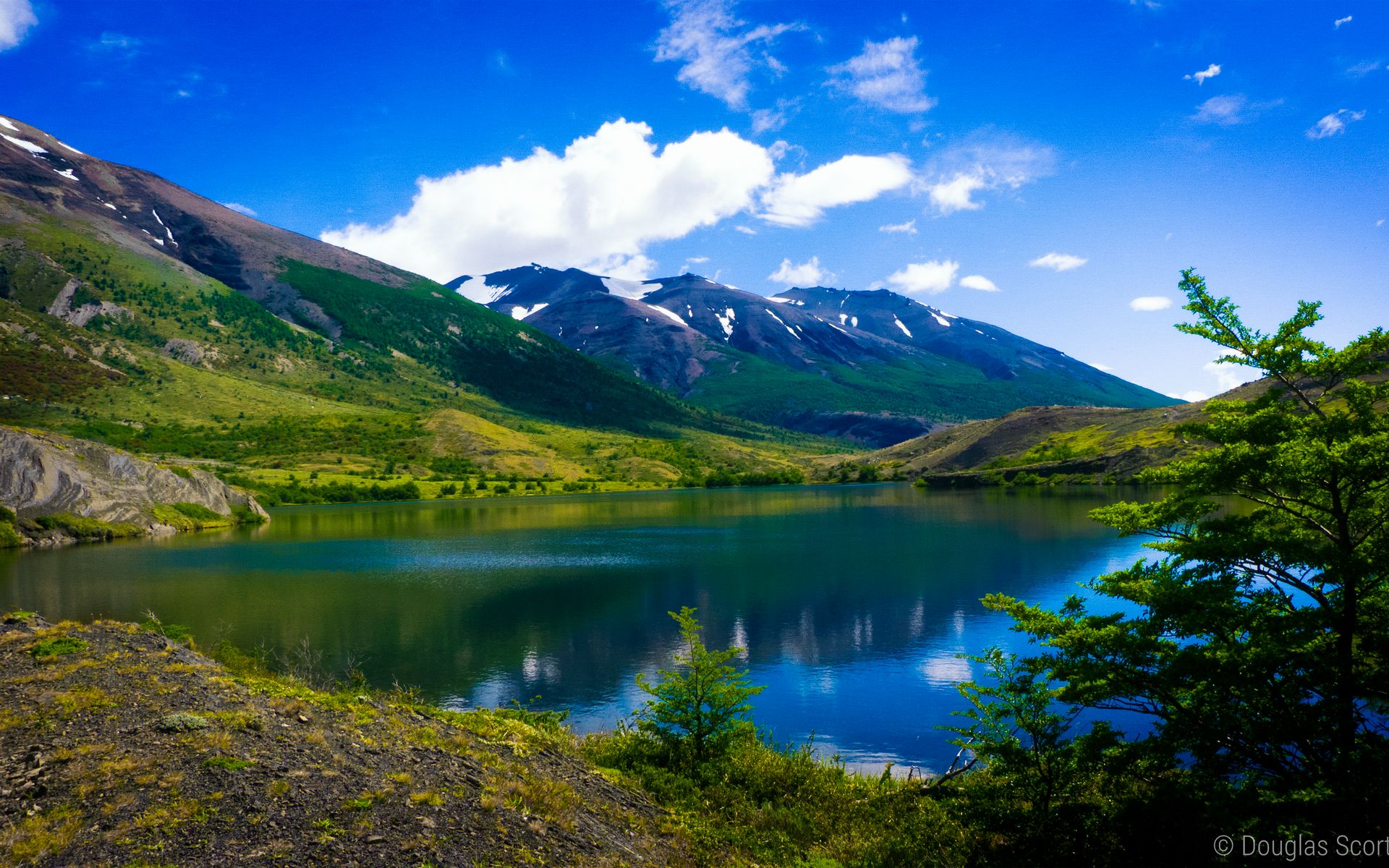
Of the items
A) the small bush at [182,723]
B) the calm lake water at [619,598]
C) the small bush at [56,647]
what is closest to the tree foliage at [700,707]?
the calm lake water at [619,598]

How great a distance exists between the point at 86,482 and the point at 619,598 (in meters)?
74.2

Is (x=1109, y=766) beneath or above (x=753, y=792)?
above

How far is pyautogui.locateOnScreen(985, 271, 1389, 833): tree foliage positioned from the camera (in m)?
12.4

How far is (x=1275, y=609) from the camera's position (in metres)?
13.9

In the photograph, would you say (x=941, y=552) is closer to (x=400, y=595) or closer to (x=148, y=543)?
(x=400, y=595)

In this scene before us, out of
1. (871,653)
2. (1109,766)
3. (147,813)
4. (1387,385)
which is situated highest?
(1387,385)

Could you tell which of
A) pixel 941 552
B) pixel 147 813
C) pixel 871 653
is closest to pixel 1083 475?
pixel 941 552

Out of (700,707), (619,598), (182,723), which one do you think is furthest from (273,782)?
(619,598)

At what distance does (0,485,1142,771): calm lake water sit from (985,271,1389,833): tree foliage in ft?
29.4

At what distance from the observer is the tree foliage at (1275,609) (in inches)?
488

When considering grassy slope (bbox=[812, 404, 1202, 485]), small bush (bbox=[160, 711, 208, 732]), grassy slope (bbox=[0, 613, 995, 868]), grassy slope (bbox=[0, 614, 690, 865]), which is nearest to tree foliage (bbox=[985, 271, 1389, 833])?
grassy slope (bbox=[0, 613, 995, 868])

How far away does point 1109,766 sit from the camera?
14.5 meters

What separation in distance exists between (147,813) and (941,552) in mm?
63872

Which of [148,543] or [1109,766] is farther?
[148,543]
